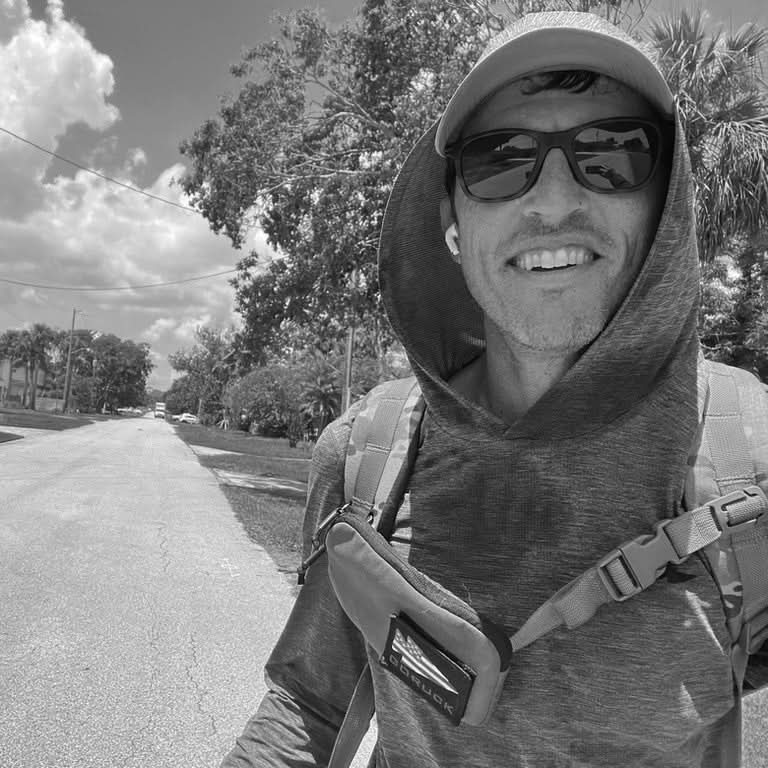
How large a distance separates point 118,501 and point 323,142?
21.4 ft

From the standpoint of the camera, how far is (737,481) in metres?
0.89

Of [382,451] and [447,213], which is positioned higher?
[447,213]

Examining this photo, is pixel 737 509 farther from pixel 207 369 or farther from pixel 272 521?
pixel 207 369

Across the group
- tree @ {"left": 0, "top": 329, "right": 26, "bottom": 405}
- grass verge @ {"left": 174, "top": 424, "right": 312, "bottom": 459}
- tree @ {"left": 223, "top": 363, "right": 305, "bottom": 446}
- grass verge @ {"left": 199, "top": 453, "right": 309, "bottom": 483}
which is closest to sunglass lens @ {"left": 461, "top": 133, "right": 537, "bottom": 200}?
grass verge @ {"left": 199, "top": 453, "right": 309, "bottom": 483}

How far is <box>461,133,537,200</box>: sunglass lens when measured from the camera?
111cm

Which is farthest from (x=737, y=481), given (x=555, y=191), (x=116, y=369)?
(x=116, y=369)

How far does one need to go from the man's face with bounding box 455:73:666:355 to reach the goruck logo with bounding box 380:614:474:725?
1.54 ft

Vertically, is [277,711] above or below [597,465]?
below

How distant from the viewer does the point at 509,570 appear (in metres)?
0.99

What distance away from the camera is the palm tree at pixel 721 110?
21.2ft

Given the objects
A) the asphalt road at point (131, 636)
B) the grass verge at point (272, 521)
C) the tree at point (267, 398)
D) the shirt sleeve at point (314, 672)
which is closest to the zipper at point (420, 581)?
the shirt sleeve at point (314, 672)

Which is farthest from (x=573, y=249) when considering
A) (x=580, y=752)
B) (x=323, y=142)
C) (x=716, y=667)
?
(x=323, y=142)

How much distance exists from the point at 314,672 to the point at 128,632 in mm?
4252

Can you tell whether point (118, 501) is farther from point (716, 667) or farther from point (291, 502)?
point (716, 667)
